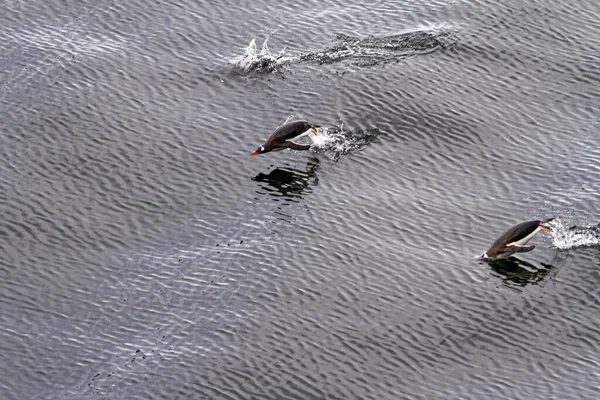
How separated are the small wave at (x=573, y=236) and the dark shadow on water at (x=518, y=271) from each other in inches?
65.5

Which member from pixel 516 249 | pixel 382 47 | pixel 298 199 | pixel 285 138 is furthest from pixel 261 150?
pixel 382 47

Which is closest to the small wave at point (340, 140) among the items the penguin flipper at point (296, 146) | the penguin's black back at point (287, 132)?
the penguin flipper at point (296, 146)

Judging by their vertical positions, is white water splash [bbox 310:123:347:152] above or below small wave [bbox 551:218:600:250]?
above

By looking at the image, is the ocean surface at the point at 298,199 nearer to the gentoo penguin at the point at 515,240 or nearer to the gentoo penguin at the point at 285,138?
the gentoo penguin at the point at 515,240

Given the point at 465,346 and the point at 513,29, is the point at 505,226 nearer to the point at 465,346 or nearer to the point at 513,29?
the point at 465,346

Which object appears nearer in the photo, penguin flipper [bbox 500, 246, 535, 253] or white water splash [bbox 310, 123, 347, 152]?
penguin flipper [bbox 500, 246, 535, 253]

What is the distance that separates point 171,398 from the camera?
142 feet

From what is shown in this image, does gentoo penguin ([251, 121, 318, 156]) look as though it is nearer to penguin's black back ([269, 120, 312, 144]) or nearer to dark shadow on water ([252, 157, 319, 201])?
penguin's black back ([269, 120, 312, 144])

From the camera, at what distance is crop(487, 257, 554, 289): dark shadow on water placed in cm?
4906

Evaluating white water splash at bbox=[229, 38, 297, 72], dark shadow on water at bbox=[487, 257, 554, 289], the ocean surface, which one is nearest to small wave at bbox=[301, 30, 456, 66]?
the ocean surface

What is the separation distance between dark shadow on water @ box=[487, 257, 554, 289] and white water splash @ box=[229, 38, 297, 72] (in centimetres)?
2147

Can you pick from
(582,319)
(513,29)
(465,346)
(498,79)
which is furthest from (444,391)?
(513,29)

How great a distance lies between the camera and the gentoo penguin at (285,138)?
55719 millimetres

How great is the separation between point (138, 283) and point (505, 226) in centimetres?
1756
